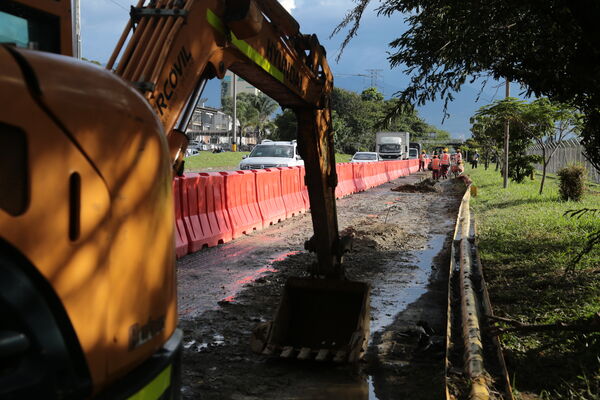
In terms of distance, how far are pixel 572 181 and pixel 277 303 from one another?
45.9 feet

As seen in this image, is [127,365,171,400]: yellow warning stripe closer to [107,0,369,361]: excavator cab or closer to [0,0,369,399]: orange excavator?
[0,0,369,399]: orange excavator

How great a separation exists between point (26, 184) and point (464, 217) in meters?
14.2

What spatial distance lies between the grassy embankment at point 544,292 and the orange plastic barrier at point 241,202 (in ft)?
14.9

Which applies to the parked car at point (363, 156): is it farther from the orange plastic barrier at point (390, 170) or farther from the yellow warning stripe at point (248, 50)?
the yellow warning stripe at point (248, 50)

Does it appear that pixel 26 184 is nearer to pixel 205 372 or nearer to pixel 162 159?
pixel 162 159

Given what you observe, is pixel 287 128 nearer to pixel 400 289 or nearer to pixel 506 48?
pixel 400 289

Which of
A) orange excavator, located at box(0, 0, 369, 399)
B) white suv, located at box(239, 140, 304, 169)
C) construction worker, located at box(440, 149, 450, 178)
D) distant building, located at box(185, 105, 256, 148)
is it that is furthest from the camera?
distant building, located at box(185, 105, 256, 148)

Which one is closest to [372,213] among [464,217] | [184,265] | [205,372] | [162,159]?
[464,217]

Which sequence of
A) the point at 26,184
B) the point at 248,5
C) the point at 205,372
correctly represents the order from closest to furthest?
1. the point at 26,184
2. the point at 248,5
3. the point at 205,372

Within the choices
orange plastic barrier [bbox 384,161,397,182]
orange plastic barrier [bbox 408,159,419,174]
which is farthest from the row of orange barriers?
orange plastic barrier [bbox 408,159,419,174]

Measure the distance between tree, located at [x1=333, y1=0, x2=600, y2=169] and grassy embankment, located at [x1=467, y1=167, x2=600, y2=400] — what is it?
1708 mm

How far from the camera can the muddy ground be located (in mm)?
4719

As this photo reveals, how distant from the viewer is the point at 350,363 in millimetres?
5094

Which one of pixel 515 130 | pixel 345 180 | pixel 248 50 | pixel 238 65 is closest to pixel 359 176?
pixel 345 180
